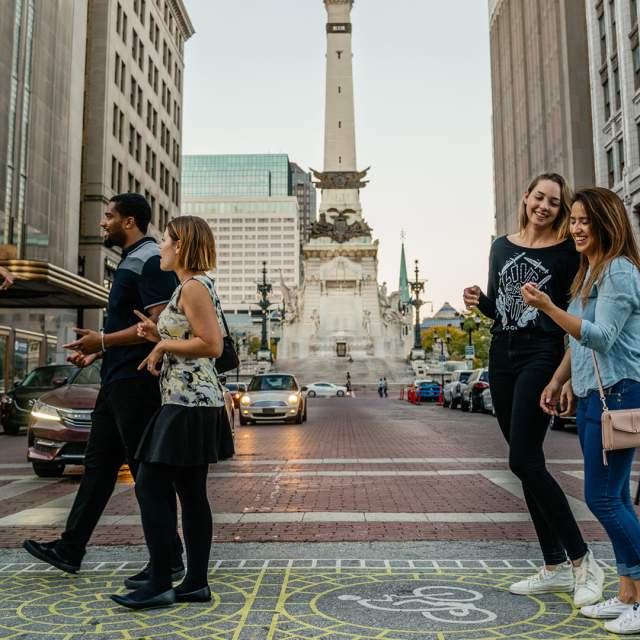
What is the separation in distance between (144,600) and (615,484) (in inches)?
100

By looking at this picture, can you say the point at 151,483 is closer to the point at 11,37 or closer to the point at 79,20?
the point at 11,37

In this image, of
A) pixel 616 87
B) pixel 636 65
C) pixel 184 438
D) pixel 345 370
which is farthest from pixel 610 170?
pixel 345 370

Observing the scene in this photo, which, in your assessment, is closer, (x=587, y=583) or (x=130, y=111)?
(x=587, y=583)

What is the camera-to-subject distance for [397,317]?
260ft

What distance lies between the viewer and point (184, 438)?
3980mm

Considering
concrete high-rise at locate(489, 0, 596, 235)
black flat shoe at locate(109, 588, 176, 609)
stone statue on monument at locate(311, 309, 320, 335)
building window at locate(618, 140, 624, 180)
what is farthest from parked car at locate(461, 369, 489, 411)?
stone statue on monument at locate(311, 309, 320, 335)

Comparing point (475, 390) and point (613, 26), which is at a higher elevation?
point (613, 26)

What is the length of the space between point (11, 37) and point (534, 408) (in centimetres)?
3148

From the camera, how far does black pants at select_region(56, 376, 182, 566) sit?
14.8 ft

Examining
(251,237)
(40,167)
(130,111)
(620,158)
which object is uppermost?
(251,237)

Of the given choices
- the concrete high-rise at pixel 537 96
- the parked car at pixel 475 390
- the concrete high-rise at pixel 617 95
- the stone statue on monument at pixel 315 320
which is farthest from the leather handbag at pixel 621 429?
the stone statue on monument at pixel 315 320

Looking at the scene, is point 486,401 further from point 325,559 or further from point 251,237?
point 251,237

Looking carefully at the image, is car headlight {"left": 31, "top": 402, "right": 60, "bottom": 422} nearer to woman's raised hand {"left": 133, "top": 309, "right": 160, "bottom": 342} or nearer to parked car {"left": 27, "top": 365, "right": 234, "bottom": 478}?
parked car {"left": 27, "top": 365, "right": 234, "bottom": 478}

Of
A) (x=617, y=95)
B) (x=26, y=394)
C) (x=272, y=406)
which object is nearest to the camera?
(x=26, y=394)
